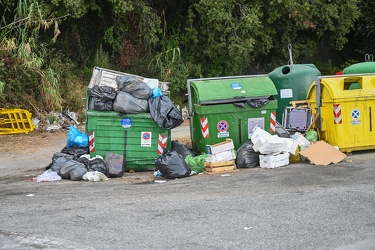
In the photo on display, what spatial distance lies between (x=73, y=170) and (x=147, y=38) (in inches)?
Answer: 355

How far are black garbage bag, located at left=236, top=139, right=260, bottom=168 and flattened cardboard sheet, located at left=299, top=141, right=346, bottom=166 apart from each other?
0.79 metres

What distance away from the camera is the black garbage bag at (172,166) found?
10.0 m

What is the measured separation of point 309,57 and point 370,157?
41.1 ft

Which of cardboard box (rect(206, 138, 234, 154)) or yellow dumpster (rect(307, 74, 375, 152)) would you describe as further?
yellow dumpster (rect(307, 74, 375, 152))

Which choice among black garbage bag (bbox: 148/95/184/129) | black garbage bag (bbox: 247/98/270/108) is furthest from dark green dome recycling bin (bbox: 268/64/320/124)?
black garbage bag (bbox: 148/95/184/129)

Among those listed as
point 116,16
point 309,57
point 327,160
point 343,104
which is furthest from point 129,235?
point 309,57

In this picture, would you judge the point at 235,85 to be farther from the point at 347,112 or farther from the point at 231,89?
the point at 347,112

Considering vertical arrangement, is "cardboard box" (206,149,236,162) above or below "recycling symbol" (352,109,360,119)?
below

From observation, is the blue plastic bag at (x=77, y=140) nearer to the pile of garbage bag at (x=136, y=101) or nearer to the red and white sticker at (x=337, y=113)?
the pile of garbage bag at (x=136, y=101)

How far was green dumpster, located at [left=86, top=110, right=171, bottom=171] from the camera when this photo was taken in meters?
10.7

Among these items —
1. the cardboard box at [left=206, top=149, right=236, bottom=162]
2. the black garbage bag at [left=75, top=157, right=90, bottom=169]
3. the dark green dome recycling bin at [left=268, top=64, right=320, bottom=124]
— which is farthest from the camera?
the dark green dome recycling bin at [left=268, top=64, right=320, bottom=124]

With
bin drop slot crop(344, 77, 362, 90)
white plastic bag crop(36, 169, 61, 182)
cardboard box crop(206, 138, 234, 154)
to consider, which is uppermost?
bin drop slot crop(344, 77, 362, 90)

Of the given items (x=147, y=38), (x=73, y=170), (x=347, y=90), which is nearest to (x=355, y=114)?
(x=347, y=90)

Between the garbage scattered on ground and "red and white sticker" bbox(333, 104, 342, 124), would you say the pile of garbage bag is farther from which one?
"red and white sticker" bbox(333, 104, 342, 124)
